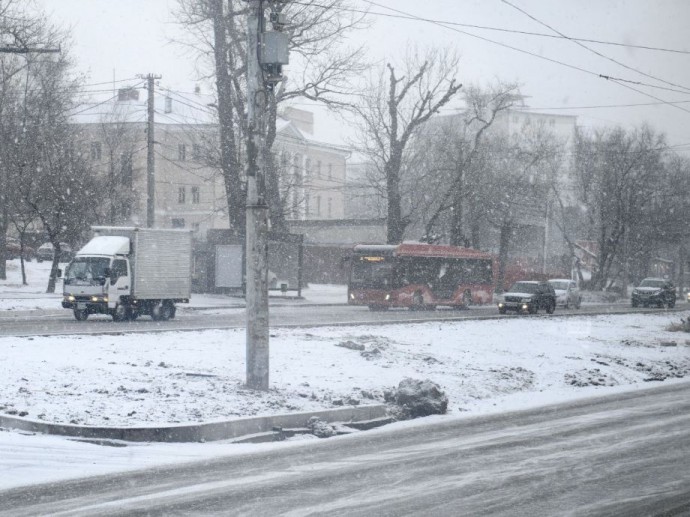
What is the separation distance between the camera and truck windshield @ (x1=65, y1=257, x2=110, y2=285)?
29.8 meters

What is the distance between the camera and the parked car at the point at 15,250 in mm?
60344

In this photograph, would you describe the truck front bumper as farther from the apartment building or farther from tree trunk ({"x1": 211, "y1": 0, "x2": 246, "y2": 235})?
the apartment building

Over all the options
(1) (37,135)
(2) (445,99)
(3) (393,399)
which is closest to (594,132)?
(2) (445,99)

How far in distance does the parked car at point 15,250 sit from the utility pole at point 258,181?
4949 cm

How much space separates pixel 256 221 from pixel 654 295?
4393 cm

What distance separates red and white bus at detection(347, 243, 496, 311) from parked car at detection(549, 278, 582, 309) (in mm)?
6341

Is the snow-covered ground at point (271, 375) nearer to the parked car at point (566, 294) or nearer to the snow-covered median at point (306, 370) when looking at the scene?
the snow-covered median at point (306, 370)

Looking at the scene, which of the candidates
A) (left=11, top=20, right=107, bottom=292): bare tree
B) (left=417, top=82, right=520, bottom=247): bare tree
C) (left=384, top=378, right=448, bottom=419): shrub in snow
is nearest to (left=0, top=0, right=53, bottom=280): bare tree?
(left=11, top=20, right=107, bottom=292): bare tree

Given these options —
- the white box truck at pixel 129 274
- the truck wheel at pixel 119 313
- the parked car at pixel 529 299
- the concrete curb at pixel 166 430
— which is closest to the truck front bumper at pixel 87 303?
the white box truck at pixel 129 274

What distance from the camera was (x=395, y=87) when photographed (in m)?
51.8

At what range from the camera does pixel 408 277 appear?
42.4m

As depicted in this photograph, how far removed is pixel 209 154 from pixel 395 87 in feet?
39.1

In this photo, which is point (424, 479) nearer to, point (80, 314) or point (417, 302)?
point (80, 314)

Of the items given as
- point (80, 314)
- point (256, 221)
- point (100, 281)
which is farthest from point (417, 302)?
point (256, 221)
